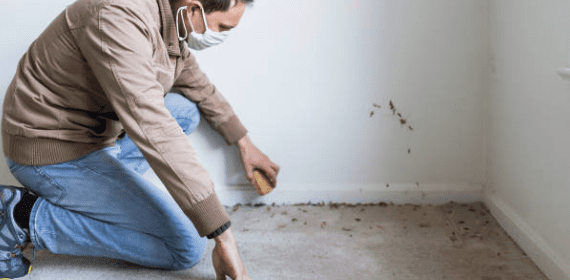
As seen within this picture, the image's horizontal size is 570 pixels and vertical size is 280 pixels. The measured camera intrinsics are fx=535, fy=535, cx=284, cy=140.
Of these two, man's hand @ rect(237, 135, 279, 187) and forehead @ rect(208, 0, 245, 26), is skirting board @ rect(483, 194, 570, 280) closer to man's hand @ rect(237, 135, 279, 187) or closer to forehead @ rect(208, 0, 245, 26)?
man's hand @ rect(237, 135, 279, 187)

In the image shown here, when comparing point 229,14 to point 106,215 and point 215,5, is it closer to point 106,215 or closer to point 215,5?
point 215,5

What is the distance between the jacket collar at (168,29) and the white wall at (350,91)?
0.53m

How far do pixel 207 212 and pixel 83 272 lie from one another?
0.54 meters

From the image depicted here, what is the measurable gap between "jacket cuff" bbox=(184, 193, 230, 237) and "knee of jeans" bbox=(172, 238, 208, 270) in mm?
267

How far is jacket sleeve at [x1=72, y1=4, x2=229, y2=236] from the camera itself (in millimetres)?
1281

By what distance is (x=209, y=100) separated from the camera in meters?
1.95

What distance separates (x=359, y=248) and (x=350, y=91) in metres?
0.63

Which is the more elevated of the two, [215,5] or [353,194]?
[215,5]

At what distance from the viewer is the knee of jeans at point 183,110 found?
1.88 metres

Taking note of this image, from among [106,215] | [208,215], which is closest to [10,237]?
[106,215]

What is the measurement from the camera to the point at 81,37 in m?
1.36

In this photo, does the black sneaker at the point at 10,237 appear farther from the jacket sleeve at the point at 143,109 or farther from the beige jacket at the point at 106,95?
the jacket sleeve at the point at 143,109

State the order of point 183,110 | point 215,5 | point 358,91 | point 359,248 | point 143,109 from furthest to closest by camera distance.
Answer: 1. point 358,91
2. point 183,110
3. point 359,248
4. point 215,5
5. point 143,109

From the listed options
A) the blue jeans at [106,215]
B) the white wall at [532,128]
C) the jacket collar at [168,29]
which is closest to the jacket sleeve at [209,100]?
the jacket collar at [168,29]
